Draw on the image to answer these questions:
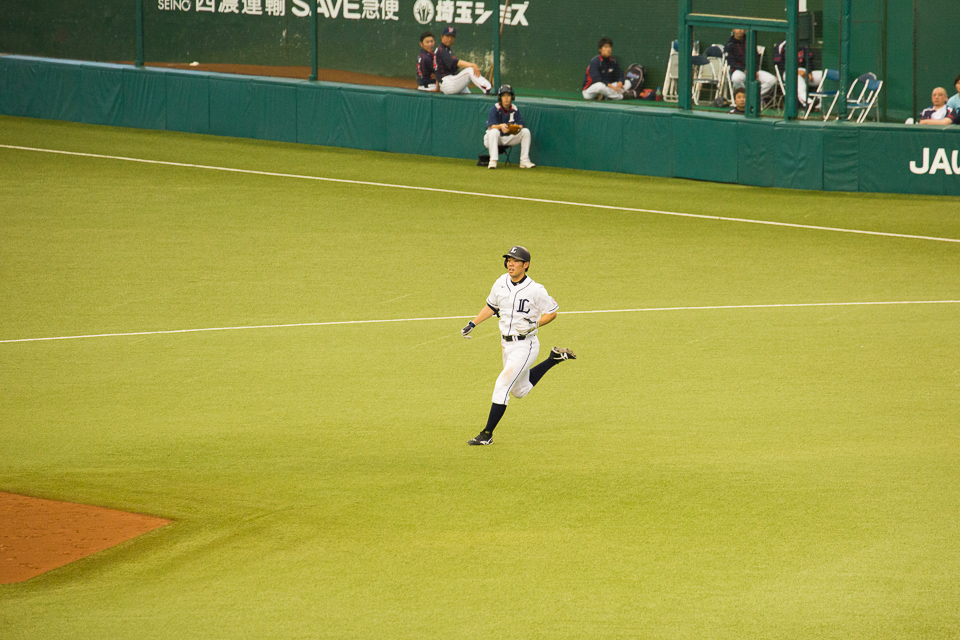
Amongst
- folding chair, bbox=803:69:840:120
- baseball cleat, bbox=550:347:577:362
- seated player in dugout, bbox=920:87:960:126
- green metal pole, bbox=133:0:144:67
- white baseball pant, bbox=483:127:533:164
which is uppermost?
green metal pole, bbox=133:0:144:67

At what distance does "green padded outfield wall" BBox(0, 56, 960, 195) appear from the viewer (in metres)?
20.5

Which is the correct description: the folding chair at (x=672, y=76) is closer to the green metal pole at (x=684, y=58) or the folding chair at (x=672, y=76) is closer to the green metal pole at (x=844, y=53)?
the green metal pole at (x=684, y=58)

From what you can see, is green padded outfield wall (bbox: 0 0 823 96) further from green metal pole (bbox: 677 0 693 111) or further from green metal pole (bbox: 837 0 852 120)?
green metal pole (bbox: 837 0 852 120)

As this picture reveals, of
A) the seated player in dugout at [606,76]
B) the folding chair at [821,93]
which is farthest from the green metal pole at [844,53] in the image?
the seated player in dugout at [606,76]

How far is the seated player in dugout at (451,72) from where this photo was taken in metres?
24.4

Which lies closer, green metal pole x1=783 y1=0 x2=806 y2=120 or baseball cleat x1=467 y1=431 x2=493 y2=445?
baseball cleat x1=467 y1=431 x2=493 y2=445

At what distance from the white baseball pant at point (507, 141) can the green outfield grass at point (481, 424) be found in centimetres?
353

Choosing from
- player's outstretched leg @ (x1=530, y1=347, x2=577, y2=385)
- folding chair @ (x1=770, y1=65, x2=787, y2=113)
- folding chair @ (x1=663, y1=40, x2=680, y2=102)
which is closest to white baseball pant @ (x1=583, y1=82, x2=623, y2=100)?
folding chair @ (x1=663, y1=40, x2=680, y2=102)

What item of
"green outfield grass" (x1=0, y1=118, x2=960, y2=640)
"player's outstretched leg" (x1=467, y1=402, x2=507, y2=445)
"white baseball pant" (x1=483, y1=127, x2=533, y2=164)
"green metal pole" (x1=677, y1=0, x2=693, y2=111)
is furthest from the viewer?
"white baseball pant" (x1=483, y1=127, x2=533, y2=164)

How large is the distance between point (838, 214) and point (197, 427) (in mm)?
11897

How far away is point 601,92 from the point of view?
23.7m

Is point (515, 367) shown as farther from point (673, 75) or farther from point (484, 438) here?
point (673, 75)

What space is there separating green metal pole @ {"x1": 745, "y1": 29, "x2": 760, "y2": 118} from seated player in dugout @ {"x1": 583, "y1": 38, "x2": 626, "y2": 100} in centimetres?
272

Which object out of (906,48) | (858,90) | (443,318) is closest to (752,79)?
(858,90)
